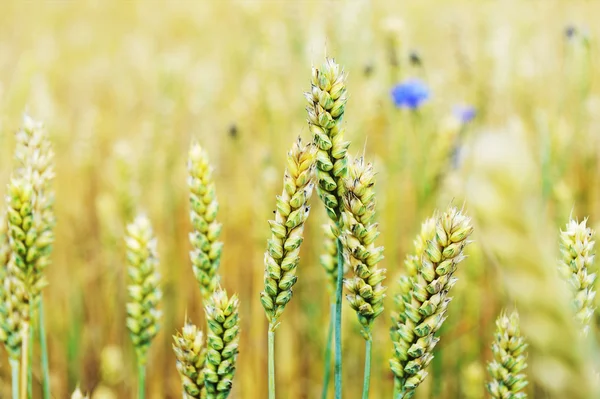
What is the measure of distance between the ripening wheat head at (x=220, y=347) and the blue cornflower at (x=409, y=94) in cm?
102

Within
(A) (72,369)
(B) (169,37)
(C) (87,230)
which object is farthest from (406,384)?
(B) (169,37)

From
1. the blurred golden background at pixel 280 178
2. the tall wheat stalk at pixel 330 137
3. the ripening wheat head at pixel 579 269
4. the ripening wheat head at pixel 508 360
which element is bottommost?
the ripening wheat head at pixel 508 360

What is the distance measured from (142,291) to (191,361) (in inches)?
7.8

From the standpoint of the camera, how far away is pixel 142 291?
2.60 feet

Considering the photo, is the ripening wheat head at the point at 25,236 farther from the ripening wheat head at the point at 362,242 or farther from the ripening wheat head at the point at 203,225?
the ripening wheat head at the point at 362,242

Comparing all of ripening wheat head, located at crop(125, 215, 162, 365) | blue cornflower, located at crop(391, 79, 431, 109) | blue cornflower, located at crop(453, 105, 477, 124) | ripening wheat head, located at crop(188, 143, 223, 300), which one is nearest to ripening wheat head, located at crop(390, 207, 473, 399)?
ripening wheat head, located at crop(188, 143, 223, 300)

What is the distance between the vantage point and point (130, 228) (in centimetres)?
80

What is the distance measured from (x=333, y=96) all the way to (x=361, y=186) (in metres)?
0.10

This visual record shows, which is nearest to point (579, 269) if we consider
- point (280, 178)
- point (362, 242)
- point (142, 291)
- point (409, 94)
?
point (362, 242)

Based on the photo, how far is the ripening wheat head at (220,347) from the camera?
0.60 m

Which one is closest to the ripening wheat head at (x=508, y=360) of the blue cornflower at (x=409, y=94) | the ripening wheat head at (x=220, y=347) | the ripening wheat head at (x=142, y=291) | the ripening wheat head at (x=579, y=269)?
the ripening wheat head at (x=579, y=269)

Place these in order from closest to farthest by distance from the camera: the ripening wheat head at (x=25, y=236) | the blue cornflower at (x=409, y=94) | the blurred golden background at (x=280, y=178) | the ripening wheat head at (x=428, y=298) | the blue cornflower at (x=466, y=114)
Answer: the ripening wheat head at (x=428, y=298), the ripening wheat head at (x=25, y=236), the blurred golden background at (x=280, y=178), the blue cornflower at (x=409, y=94), the blue cornflower at (x=466, y=114)

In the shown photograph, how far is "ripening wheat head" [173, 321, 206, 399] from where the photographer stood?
630mm

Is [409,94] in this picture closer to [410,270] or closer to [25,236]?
[410,270]
